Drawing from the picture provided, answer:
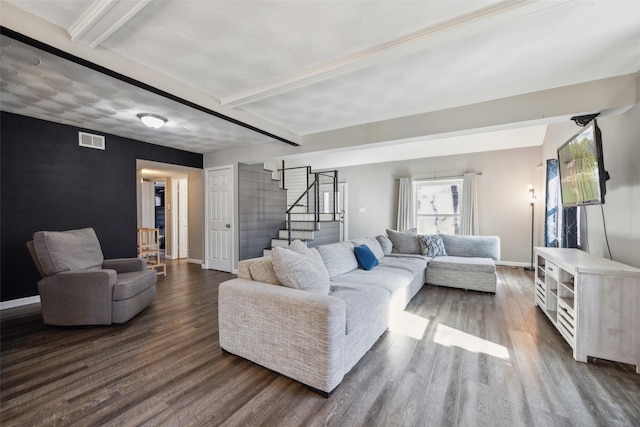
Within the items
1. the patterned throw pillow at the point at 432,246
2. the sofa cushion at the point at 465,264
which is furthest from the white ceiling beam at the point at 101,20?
the patterned throw pillow at the point at 432,246

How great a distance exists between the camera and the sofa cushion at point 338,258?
116 inches

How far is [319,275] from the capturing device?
2.16m

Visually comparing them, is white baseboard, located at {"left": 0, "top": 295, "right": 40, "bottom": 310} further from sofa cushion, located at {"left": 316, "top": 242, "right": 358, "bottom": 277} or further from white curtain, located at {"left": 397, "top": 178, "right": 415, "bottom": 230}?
white curtain, located at {"left": 397, "top": 178, "right": 415, "bottom": 230}

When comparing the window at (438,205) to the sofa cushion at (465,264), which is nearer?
the sofa cushion at (465,264)

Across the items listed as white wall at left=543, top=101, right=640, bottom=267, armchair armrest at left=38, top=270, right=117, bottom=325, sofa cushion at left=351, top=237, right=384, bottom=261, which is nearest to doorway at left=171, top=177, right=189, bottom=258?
armchair armrest at left=38, top=270, right=117, bottom=325

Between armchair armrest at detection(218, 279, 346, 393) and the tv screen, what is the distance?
2551mm

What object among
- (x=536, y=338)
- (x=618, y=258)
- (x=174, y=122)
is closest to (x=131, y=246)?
(x=174, y=122)

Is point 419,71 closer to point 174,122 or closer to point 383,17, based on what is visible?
point 383,17

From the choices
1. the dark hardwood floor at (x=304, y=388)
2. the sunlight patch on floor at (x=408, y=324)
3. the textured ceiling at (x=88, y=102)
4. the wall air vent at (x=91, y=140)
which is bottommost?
the sunlight patch on floor at (x=408, y=324)

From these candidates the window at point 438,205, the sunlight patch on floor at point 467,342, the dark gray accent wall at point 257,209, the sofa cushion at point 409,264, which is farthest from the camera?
the window at point 438,205

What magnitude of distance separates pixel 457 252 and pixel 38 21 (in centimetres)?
550

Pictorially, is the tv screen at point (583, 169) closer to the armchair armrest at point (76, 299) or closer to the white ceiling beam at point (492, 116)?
the white ceiling beam at point (492, 116)

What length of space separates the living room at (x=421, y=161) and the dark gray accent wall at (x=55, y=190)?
13mm

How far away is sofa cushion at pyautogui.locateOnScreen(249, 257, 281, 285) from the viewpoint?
215 centimetres
